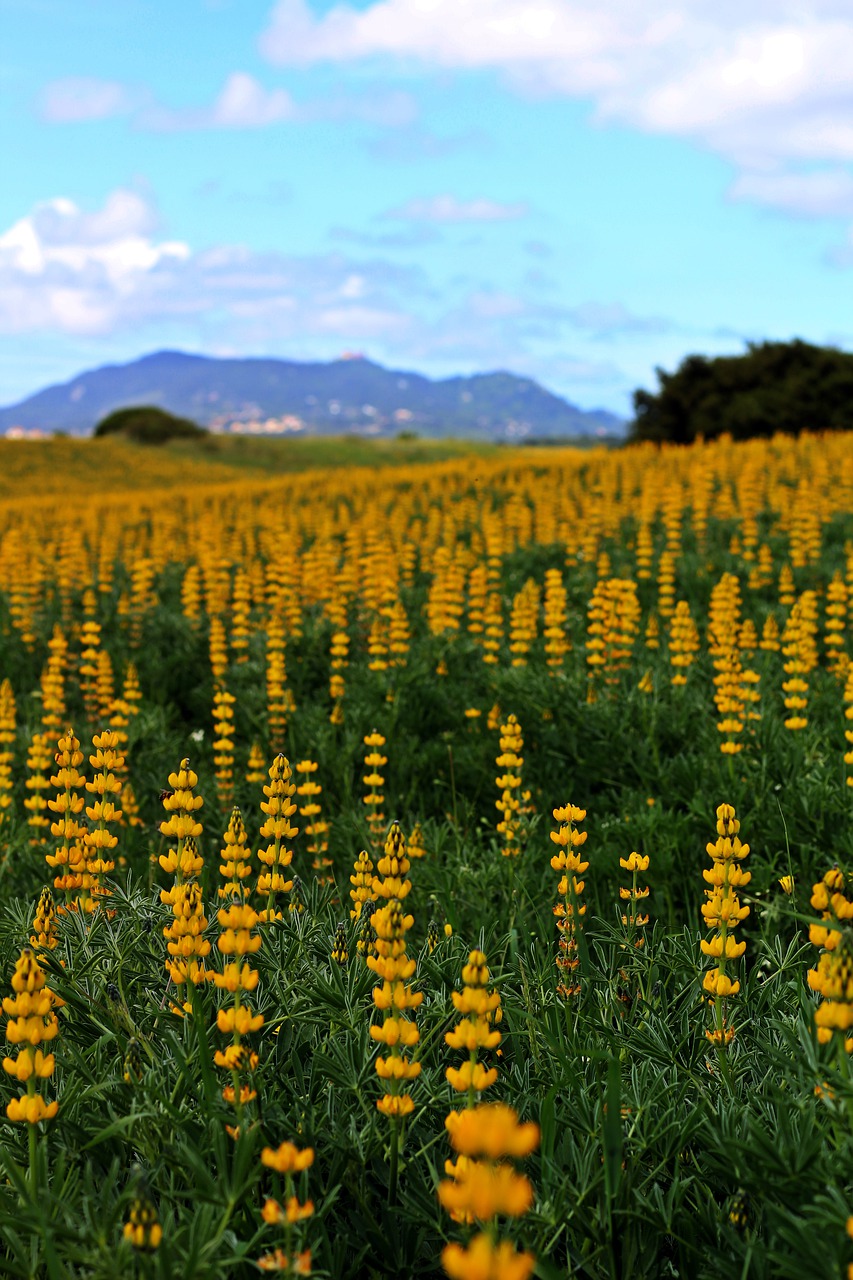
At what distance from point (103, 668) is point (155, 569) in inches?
227

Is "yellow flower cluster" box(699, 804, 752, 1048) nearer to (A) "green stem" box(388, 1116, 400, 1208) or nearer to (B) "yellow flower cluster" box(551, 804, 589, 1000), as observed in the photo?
(B) "yellow flower cluster" box(551, 804, 589, 1000)

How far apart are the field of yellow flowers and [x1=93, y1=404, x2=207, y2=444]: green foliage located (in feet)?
203

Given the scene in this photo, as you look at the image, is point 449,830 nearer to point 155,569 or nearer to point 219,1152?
point 219,1152

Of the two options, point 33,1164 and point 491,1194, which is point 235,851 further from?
point 491,1194

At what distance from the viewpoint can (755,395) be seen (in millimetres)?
27625

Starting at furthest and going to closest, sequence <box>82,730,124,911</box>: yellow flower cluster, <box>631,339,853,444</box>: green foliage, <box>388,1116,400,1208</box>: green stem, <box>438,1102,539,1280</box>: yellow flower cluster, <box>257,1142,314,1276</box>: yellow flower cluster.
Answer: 1. <box>631,339,853,444</box>: green foliage
2. <box>82,730,124,911</box>: yellow flower cluster
3. <box>388,1116,400,1208</box>: green stem
4. <box>257,1142,314,1276</box>: yellow flower cluster
5. <box>438,1102,539,1280</box>: yellow flower cluster

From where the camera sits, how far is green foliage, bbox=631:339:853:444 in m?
27.1

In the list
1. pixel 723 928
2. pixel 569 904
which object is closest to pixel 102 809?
pixel 569 904

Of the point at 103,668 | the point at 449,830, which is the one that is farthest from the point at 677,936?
the point at 103,668

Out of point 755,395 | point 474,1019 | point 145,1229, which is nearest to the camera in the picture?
point 145,1229

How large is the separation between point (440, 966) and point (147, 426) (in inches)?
2772

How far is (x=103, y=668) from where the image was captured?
6.55 metres

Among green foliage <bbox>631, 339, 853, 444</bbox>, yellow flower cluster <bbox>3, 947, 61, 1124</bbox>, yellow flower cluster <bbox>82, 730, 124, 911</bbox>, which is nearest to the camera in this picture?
yellow flower cluster <bbox>3, 947, 61, 1124</bbox>

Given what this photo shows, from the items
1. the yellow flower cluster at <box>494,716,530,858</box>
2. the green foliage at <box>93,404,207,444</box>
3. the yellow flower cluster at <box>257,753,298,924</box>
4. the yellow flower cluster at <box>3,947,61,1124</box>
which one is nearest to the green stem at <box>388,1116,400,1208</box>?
the yellow flower cluster at <box>3,947,61,1124</box>
